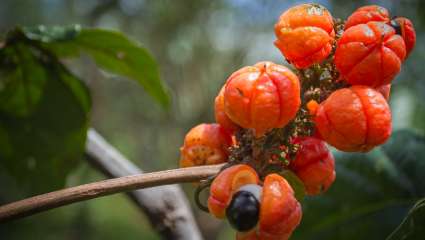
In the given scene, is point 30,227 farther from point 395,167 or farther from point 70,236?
point 395,167

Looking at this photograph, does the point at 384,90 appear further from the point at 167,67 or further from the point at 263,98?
the point at 167,67

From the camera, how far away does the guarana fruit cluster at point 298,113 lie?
1396 mm

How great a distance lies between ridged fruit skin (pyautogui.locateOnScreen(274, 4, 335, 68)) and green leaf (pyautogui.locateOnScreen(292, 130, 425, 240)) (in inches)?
44.8

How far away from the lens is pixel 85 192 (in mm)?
1253

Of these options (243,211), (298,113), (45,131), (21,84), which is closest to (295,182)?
(298,113)

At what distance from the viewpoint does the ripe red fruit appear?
5.02 ft

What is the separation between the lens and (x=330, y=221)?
8.37ft

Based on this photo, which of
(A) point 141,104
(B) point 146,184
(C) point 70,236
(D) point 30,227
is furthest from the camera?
(A) point 141,104

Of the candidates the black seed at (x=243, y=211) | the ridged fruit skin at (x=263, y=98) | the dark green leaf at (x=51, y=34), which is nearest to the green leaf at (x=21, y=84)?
the dark green leaf at (x=51, y=34)

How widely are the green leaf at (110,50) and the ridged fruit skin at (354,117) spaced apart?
1.19m

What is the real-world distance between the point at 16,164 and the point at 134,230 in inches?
983

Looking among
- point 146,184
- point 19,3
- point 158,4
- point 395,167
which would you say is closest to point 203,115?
point 158,4

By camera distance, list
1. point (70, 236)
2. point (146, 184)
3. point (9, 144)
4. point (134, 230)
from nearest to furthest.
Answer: point (146, 184)
point (9, 144)
point (70, 236)
point (134, 230)

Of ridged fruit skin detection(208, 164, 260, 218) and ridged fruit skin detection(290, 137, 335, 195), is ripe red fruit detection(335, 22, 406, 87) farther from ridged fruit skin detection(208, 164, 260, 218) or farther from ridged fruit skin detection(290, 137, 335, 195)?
ridged fruit skin detection(208, 164, 260, 218)
